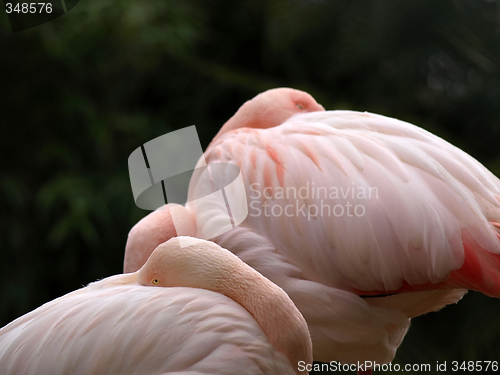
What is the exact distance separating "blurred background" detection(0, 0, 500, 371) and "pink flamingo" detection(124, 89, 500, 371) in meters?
1.54

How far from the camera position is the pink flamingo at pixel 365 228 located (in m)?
1.05

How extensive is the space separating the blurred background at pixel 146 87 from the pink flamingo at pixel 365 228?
1542 mm

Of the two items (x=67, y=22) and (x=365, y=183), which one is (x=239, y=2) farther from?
(x=365, y=183)

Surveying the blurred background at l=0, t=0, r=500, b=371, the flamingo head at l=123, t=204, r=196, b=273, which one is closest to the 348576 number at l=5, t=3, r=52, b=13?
the blurred background at l=0, t=0, r=500, b=371

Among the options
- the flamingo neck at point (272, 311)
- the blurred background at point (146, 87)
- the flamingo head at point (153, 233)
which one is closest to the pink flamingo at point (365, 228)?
the flamingo head at point (153, 233)

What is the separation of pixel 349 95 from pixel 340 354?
2.13 m

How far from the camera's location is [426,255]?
1.04 metres

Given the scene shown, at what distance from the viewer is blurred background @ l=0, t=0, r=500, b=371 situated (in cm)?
271

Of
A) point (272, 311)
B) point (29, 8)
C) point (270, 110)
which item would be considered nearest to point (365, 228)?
point (272, 311)

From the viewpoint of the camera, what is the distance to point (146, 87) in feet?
10.8

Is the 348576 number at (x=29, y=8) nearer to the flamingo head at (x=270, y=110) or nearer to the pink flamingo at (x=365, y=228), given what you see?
the flamingo head at (x=270, y=110)

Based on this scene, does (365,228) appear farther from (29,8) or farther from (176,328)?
(29,8)

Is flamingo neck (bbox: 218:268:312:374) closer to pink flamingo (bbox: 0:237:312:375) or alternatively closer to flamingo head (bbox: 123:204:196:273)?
pink flamingo (bbox: 0:237:312:375)

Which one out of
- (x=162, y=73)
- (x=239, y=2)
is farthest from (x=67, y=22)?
(x=239, y=2)
